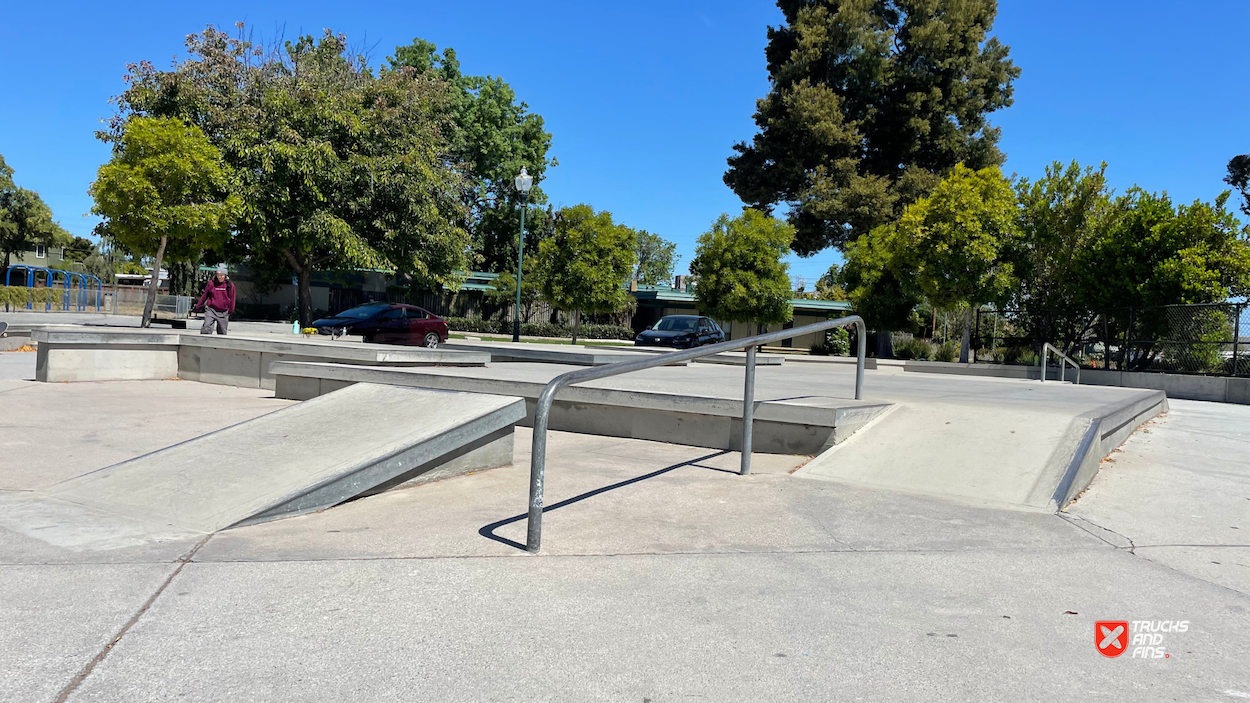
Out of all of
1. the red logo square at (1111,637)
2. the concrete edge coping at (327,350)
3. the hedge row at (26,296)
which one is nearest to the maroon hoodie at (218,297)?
the concrete edge coping at (327,350)

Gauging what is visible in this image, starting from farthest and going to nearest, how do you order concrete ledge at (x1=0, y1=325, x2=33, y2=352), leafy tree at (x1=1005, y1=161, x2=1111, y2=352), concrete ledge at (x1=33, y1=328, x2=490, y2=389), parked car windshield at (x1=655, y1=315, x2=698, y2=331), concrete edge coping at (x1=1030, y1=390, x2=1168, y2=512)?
parked car windshield at (x1=655, y1=315, x2=698, y2=331), leafy tree at (x1=1005, y1=161, x2=1111, y2=352), concrete ledge at (x1=0, y1=325, x2=33, y2=352), concrete ledge at (x1=33, y1=328, x2=490, y2=389), concrete edge coping at (x1=1030, y1=390, x2=1168, y2=512)

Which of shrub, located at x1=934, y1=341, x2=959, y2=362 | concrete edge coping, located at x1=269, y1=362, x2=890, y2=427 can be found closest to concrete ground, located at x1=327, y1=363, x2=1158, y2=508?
concrete edge coping, located at x1=269, y1=362, x2=890, y2=427

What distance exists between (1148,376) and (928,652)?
18354mm

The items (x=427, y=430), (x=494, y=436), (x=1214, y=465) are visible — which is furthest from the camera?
(x=1214, y=465)

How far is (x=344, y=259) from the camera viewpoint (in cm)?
2706

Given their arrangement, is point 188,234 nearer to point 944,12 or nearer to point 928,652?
point 928,652

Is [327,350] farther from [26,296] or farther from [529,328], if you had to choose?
[26,296]

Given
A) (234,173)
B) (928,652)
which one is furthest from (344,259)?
(928,652)

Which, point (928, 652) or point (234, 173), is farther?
point (234, 173)

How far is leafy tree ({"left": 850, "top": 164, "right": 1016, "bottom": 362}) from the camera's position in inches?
915

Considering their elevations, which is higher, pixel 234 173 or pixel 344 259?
pixel 234 173

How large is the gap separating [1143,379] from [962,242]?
23.8 ft

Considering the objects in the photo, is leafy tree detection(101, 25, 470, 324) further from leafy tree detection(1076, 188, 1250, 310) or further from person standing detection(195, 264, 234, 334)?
leafy tree detection(1076, 188, 1250, 310)

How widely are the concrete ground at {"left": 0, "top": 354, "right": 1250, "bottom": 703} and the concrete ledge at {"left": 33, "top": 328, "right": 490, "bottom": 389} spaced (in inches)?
207
